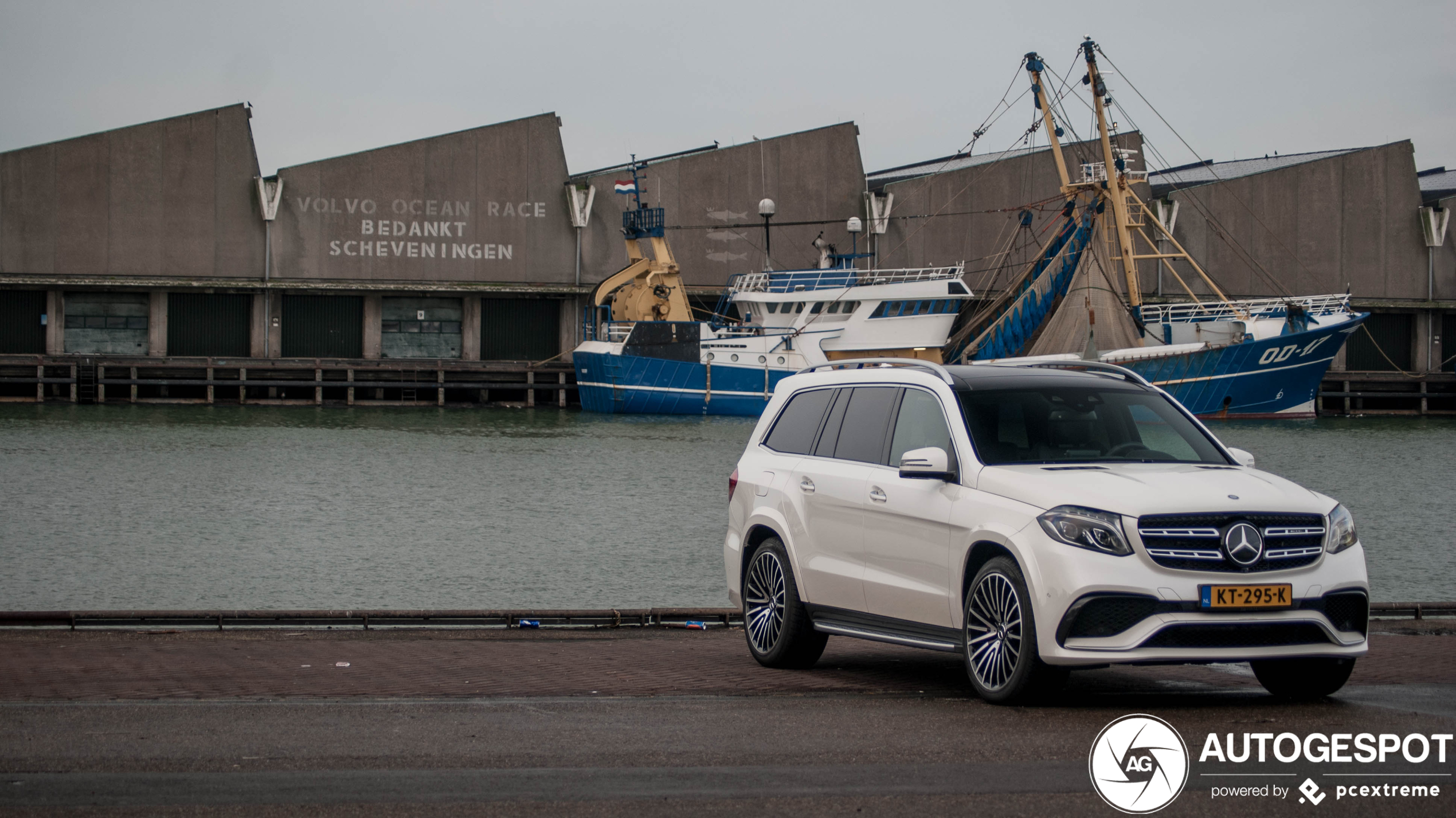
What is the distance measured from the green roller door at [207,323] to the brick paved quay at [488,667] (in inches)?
2080

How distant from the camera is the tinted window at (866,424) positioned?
8250 millimetres

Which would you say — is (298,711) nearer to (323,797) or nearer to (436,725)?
(436,725)

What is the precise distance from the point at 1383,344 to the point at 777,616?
70557 mm

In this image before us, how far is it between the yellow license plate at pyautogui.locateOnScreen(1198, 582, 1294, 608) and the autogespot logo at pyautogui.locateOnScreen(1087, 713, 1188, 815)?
61 cm

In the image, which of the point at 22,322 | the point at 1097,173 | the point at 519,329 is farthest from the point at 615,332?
the point at 22,322

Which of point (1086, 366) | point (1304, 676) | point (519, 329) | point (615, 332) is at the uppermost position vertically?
point (519, 329)

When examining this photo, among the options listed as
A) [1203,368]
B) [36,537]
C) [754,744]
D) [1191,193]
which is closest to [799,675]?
[754,744]

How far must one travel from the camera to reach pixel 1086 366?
8391 mm

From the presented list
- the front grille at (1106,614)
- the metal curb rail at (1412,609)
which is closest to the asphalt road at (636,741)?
the front grille at (1106,614)

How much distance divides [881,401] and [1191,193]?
6487 cm

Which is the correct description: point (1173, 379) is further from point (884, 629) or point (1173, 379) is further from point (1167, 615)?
point (1167, 615)

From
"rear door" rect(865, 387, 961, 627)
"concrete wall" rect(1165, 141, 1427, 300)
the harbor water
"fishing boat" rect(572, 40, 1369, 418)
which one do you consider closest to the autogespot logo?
"rear door" rect(865, 387, 961, 627)

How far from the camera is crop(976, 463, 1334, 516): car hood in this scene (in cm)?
654

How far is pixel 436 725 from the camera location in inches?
261
